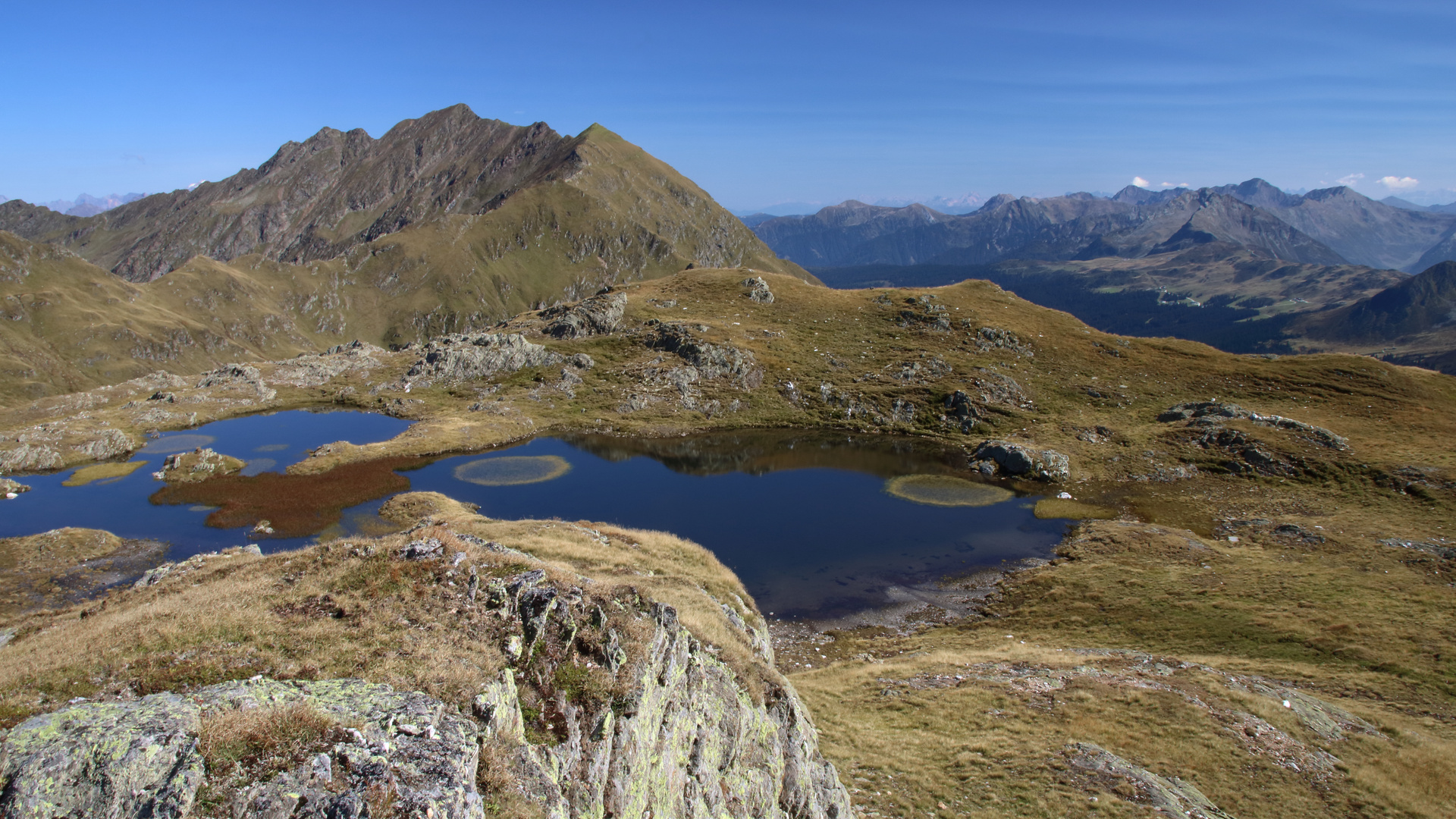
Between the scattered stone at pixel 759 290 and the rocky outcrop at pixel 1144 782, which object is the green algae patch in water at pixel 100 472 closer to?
the rocky outcrop at pixel 1144 782

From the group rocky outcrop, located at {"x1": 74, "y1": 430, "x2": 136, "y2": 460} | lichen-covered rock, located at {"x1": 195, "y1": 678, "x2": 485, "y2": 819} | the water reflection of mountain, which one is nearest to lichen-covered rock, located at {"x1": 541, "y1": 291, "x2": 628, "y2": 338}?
the water reflection of mountain

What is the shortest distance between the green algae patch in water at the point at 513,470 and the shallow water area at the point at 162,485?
20559 mm

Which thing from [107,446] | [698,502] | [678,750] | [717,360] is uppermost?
[717,360]

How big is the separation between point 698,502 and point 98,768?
59565mm

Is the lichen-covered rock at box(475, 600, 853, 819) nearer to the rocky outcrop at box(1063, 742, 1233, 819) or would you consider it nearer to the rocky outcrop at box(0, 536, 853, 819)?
the rocky outcrop at box(0, 536, 853, 819)

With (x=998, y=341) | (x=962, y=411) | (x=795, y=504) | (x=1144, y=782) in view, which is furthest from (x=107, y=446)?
(x=998, y=341)

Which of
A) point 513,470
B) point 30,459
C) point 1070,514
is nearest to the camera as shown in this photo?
point 1070,514

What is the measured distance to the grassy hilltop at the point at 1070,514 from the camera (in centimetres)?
2553

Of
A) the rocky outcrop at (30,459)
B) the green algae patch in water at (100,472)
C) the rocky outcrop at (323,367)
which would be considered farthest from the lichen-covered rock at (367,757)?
the rocky outcrop at (323,367)

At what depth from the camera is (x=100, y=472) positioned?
3009 inches

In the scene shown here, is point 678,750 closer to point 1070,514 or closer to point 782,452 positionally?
point 1070,514

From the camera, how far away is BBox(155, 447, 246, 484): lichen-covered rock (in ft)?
238

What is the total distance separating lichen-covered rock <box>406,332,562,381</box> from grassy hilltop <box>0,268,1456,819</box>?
693mm

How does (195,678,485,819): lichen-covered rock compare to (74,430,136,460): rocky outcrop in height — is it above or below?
above
